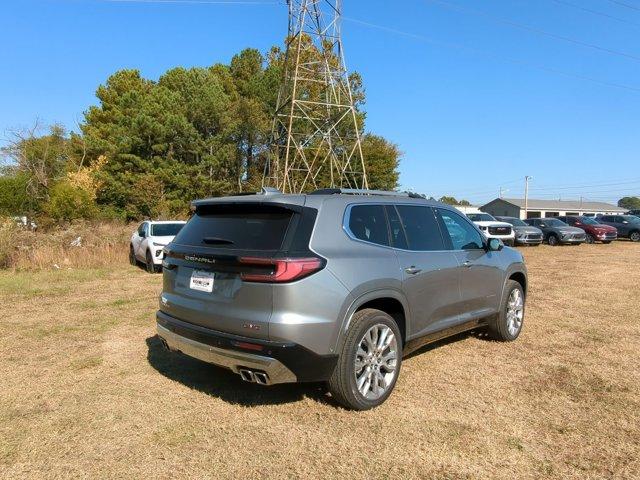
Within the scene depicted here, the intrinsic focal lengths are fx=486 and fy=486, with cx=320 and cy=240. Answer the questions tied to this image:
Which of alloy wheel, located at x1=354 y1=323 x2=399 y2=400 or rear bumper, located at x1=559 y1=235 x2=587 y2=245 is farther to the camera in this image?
rear bumper, located at x1=559 y1=235 x2=587 y2=245

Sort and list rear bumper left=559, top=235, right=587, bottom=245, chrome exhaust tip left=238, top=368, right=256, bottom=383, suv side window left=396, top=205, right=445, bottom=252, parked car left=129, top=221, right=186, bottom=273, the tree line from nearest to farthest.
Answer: chrome exhaust tip left=238, top=368, right=256, bottom=383, suv side window left=396, top=205, right=445, bottom=252, parked car left=129, top=221, right=186, bottom=273, rear bumper left=559, top=235, right=587, bottom=245, the tree line

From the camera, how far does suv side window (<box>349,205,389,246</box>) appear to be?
13.3 feet

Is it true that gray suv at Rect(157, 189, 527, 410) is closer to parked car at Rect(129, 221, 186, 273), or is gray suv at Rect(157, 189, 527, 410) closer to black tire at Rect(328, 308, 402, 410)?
black tire at Rect(328, 308, 402, 410)

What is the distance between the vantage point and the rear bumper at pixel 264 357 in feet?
11.2

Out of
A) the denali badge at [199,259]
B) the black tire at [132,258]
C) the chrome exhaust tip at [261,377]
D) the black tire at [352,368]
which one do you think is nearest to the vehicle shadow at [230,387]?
the black tire at [352,368]

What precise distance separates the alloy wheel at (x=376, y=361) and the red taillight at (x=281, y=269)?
0.79 metres

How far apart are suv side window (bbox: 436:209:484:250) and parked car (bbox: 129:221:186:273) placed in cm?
794

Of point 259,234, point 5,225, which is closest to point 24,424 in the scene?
point 259,234

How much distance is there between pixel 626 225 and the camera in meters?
30.0

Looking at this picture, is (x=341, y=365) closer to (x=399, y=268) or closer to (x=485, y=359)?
(x=399, y=268)

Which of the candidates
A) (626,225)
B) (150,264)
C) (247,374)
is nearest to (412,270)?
(247,374)

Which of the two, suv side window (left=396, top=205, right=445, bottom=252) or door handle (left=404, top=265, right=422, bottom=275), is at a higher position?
suv side window (left=396, top=205, right=445, bottom=252)

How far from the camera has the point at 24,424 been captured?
368 cm

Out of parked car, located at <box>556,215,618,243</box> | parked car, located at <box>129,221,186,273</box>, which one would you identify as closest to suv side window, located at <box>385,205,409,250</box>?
parked car, located at <box>129,221,186,273</box>
